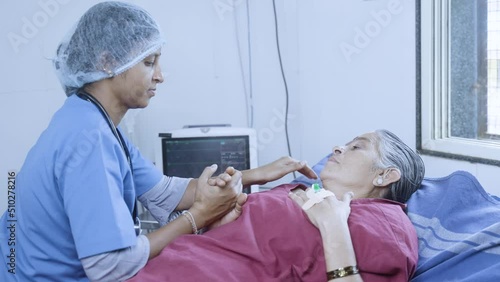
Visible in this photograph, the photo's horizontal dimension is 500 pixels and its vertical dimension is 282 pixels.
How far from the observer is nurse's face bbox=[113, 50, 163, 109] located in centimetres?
142

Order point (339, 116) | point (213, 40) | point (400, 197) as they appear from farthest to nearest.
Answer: point (213, 40), point (339, 116), point (400, 197)

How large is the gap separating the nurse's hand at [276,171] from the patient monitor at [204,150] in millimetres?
531

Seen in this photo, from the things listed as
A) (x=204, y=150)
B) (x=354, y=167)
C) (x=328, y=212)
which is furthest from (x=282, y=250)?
(x=204, y=150)

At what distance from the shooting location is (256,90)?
2773mm

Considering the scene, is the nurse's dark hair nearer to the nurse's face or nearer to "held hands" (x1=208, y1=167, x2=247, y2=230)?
"held hands" (x1=208, y1=167, x2=247, y2=230)

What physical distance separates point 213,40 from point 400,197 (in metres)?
1.49

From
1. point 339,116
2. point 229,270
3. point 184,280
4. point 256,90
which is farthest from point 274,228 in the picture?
point 256,90

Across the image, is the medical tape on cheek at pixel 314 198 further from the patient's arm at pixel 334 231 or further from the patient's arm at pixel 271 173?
the patient's arm at pixel 271 173

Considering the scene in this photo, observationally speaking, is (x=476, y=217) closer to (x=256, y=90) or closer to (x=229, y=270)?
(x=229, y=270)

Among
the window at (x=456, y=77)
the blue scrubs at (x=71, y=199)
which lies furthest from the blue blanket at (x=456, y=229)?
the blue scrubs at (x=71, y=199)

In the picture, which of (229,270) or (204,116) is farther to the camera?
(204,116)

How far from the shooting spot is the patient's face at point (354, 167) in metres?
1.62

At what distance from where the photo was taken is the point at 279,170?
175 cm

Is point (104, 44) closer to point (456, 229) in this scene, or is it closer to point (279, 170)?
point (279, 170)
